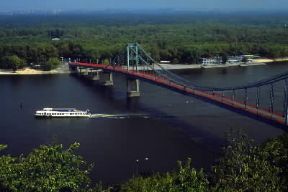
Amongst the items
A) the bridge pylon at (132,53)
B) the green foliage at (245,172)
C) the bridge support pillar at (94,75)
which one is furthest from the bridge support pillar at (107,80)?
the green foliage at (245,172)

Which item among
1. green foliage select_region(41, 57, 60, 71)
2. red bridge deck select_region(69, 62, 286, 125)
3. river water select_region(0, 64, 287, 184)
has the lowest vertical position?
river water select_region(0, 64, 287, 184)

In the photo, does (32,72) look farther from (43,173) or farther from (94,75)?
(43,173)

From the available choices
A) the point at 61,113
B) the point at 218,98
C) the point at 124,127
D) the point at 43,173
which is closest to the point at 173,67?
the point at 61,113

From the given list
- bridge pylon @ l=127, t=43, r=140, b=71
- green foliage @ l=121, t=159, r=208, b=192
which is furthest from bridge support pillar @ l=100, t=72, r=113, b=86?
green foliage @ l=121, t=159, r=208, b=192

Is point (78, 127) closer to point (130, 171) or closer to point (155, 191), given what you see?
point (130, 171)

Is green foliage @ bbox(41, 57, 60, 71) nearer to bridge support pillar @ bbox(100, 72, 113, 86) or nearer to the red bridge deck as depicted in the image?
bridge support pillar @ bbox(100, 72, 113, 86)

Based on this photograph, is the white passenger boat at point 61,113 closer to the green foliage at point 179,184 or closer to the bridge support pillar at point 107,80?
the bridge support pillar at point 107,80
